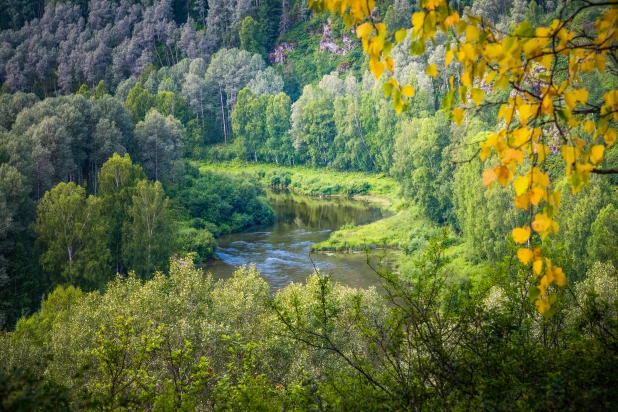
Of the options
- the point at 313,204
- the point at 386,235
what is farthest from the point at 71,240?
the point at 313,204

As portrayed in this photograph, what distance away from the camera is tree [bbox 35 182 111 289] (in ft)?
113

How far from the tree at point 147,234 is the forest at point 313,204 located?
172 millimetres

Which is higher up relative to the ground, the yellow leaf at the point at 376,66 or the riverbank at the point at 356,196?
the yellow leaf at the point at 376,66

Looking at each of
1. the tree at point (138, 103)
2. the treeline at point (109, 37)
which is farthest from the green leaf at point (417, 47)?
the treeline at point (109, 37)

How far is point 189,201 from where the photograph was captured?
2363 inches

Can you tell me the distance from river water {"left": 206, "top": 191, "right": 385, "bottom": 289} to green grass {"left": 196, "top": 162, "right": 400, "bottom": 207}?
3.66 metres

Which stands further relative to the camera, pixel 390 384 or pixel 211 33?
pixel 211 33

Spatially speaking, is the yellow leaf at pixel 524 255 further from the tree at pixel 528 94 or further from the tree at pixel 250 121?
the tree at pixel 250 121

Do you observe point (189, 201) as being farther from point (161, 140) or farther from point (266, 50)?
point (266, 50)

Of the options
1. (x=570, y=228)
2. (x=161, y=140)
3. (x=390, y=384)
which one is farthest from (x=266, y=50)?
(x=390, y=384)

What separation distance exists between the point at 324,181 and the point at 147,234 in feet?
150

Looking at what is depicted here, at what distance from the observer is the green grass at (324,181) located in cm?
7669

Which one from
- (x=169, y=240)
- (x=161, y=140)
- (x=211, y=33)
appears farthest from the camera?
(x=211, y=33)

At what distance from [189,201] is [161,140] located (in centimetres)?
729
